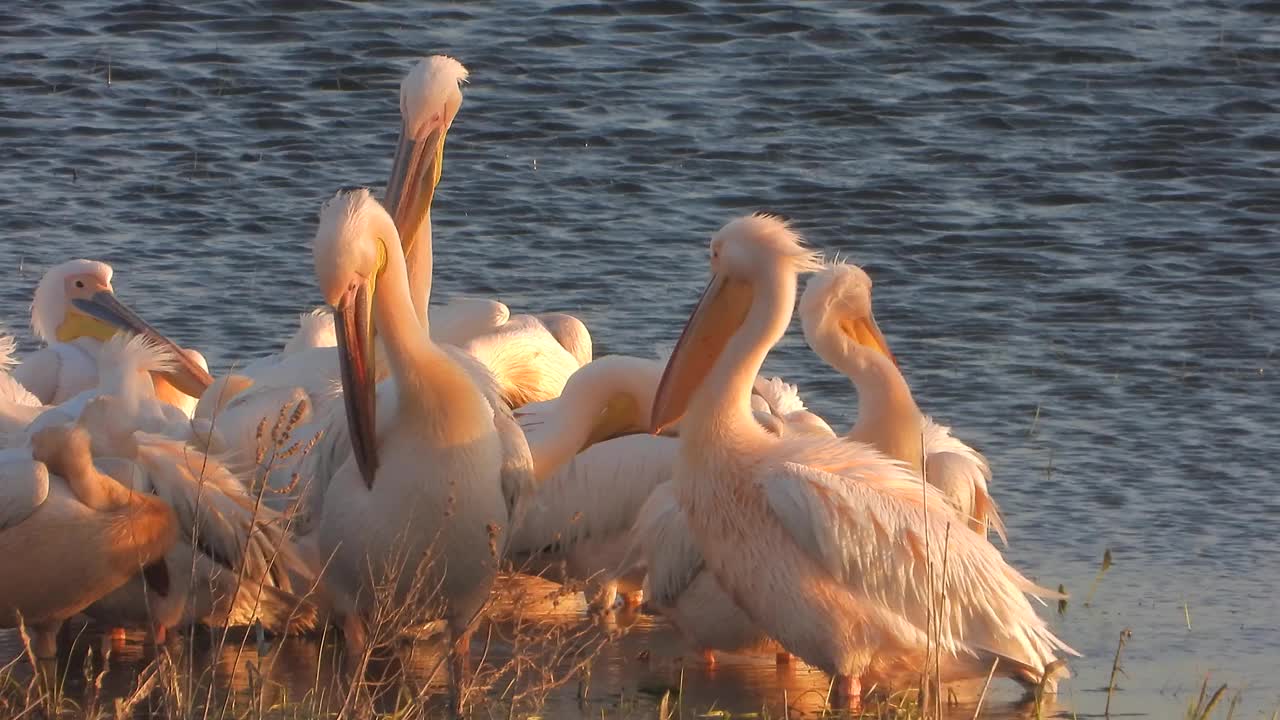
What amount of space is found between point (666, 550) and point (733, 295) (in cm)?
70

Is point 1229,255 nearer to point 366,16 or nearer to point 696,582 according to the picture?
point 696,582

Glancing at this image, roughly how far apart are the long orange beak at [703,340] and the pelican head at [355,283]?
32.7 inches

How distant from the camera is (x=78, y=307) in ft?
26.5

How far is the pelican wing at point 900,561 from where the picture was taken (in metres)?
5.33

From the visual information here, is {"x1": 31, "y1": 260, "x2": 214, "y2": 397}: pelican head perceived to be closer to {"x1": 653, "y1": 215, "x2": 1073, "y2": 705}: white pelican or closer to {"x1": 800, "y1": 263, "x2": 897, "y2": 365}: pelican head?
{"x1": 800, "y1": 263, "x2": 897, "y2": 365}: pelican head

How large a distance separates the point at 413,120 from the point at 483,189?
433 cm

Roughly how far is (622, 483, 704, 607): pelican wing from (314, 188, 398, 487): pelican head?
832 millimetres

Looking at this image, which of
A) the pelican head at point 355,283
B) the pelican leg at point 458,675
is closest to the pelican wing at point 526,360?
the pelican head at point 355,283

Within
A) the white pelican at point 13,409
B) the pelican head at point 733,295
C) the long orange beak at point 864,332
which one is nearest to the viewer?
the pelican head at point 733,295

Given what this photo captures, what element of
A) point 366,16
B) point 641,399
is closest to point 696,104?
point 366,16

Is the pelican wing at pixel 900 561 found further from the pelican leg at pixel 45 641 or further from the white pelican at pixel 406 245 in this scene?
the pelican leg at pixel 45 641

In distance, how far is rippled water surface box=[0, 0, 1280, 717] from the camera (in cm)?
707

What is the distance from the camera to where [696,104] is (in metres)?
12.7

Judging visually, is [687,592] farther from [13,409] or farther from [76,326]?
[76,326]
